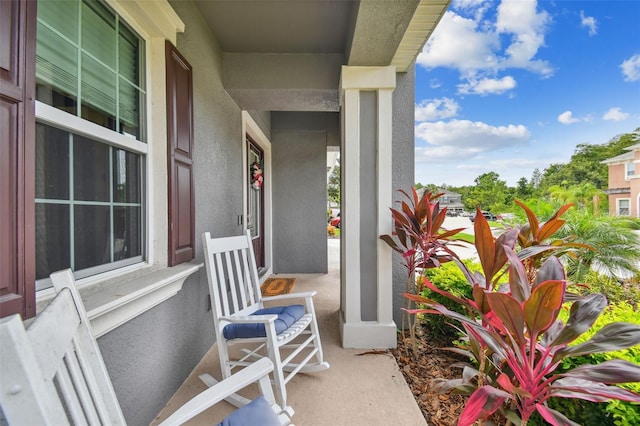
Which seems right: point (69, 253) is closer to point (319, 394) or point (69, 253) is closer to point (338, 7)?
point (319, 394)

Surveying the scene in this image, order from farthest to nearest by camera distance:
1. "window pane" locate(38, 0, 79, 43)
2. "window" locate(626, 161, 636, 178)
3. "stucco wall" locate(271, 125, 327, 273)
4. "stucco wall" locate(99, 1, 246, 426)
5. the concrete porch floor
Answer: "window" locate(626, 161, 636, 178)
"stucco wall" locate(271, 125, 327, 273)
the concrete porch floor
"stucco wall" locate(99, 1, 246, 426)
"window pane" locate(38, 0, 79, 43)

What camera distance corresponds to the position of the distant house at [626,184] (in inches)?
520

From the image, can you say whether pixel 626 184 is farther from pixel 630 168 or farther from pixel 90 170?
pixel 90 170

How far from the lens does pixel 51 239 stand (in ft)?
3.70

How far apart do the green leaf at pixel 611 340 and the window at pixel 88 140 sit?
2015 millimetres

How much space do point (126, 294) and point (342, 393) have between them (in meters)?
1.52

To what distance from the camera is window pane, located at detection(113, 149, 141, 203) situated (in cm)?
152

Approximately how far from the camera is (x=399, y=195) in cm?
267

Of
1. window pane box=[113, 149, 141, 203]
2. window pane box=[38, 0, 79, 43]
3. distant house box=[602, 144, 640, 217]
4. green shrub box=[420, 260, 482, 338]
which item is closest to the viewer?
window pane box=[38, 0, 79, 43]

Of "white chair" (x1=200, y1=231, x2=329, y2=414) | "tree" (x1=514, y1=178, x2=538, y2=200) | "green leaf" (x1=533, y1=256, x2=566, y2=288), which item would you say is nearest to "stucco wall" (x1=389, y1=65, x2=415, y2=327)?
"white chair" (x1=200, y1=231, x2=329, y2=414)

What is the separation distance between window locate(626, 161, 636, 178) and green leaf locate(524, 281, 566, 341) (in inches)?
786

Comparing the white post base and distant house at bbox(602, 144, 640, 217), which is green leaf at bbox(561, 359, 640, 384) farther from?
distant house at bbox(602, 144, 640, 217)

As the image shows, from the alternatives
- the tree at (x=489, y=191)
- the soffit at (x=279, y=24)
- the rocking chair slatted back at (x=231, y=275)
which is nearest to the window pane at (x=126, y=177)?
the rocking chair slatted back at (x=231, y=275)

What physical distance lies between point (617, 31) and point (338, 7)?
401 inches
